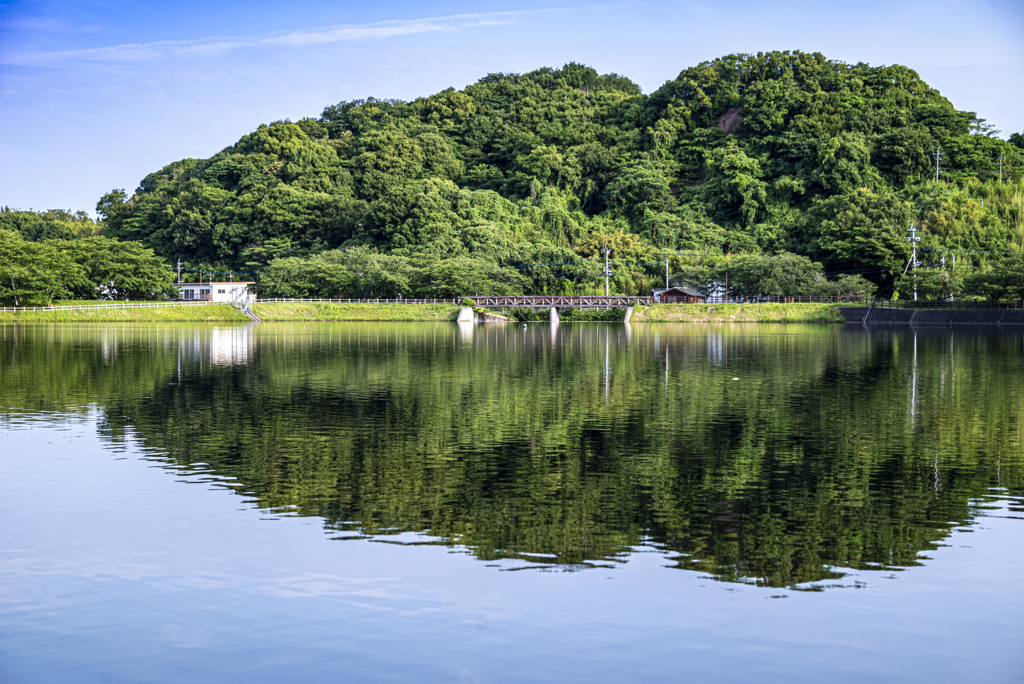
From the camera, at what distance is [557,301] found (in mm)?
106125

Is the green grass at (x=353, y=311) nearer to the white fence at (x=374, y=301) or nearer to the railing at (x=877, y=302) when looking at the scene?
the white fence at (x=374, y=301)

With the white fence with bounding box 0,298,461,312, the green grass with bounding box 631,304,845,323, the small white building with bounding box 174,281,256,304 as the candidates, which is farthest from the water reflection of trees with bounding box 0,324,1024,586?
the small white building with bounding box 174,281,256,304

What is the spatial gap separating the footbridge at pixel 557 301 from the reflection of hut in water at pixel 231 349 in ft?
134

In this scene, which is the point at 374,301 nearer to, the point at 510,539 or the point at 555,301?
the point at 555,301

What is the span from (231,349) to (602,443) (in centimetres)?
3541

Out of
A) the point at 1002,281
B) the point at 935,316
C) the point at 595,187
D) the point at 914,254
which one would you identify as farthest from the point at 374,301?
the point at 595,187

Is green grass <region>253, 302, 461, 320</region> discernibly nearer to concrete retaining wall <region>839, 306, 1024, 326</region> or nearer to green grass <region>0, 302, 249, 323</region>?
green grass <region>0, 302, 249, 323</region>

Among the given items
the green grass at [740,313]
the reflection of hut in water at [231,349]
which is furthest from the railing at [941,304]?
the reflection of hut in water at [231,349]

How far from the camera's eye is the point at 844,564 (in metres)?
11.4

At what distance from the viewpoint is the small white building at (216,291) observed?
377 feet

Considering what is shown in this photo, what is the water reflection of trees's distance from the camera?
42.1ft

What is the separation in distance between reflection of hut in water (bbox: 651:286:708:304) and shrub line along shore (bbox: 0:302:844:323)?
299 centimetres

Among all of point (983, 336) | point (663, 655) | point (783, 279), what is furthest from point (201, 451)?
point (783, 279)

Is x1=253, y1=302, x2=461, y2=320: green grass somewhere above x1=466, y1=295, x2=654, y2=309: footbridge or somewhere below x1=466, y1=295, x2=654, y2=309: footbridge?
below
